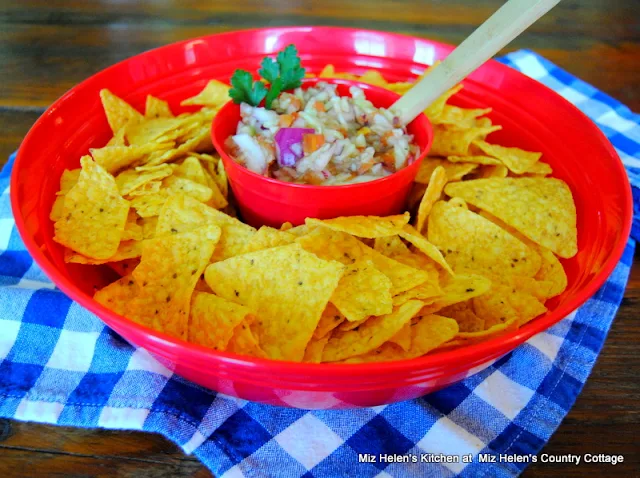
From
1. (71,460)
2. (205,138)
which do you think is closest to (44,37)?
(205,138)

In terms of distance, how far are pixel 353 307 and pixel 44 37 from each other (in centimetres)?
224

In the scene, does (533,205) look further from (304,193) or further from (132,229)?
(132,229)

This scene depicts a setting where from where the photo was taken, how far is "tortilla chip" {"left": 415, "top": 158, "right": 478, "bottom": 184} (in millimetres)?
1580

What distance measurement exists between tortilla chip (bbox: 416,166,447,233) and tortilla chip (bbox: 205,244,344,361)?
343 millimetres

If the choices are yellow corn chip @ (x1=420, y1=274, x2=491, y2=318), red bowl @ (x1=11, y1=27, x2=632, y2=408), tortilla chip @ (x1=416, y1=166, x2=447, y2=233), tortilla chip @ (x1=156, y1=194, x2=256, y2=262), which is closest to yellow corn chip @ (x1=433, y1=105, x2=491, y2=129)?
red bowl @ (x1=11, y1=27, x2=632, y2=408)

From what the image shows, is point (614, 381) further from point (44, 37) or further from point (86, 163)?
point (44, 37)

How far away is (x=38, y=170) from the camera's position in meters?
1.43

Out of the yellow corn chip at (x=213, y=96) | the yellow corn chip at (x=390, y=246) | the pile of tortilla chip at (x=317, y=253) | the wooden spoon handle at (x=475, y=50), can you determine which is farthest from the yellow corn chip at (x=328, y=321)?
the yellow corn chip at (x=213, y=96)

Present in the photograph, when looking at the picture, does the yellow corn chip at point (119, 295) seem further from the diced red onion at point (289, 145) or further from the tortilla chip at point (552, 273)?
the tortilla chip at point (552, 273)

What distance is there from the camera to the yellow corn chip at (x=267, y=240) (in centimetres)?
133

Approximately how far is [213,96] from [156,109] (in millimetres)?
175

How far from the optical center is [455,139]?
1645 mm

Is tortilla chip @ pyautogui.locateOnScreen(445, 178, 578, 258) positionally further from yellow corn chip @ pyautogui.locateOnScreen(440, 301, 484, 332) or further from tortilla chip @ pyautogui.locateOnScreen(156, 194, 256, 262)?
tortilla chip @ pyautogui.locateOnScreen(156, 194, 256, 262)

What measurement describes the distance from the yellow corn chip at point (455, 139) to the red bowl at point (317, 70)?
203mm
